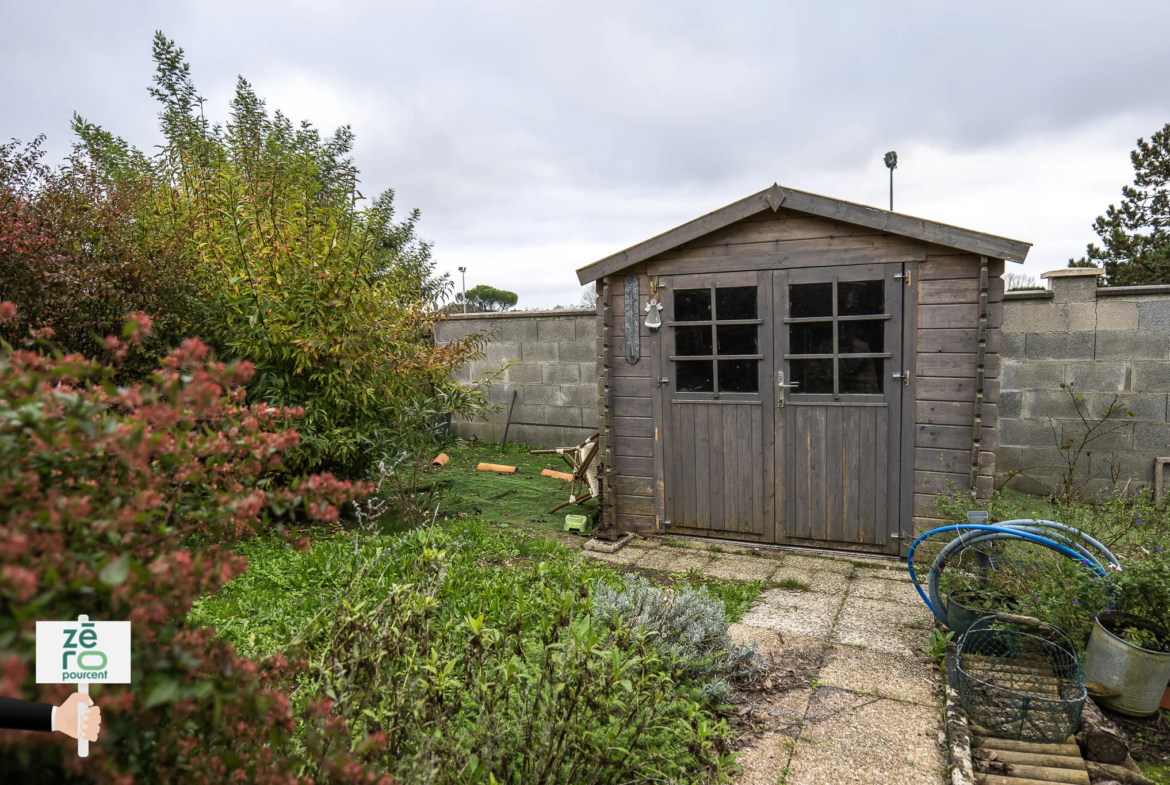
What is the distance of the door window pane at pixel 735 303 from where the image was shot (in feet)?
16.9

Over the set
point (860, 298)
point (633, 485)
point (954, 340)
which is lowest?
point (633, 485)

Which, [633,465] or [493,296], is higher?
[493,296]

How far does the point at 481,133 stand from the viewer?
34.5ft

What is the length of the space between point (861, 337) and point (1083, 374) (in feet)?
9.71

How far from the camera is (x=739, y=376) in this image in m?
5.23

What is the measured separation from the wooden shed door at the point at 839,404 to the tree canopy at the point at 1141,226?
6849 millimetres

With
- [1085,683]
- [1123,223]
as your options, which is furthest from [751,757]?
[1123,223]

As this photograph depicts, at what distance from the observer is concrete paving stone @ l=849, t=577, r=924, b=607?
163 inches

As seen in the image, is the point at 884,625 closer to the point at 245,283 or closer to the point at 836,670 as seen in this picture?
the point at 836,670

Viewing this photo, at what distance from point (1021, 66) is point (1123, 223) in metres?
4.31

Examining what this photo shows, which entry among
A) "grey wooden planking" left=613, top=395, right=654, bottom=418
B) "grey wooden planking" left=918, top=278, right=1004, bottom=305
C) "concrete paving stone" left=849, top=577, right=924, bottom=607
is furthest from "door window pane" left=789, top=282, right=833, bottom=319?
"concrete paving stone" left=849, top=577, right=924, bottom=607

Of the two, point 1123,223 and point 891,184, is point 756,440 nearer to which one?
point 891,184

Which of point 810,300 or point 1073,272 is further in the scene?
point 1073,272

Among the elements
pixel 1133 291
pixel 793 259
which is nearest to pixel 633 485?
pixel 793 259
